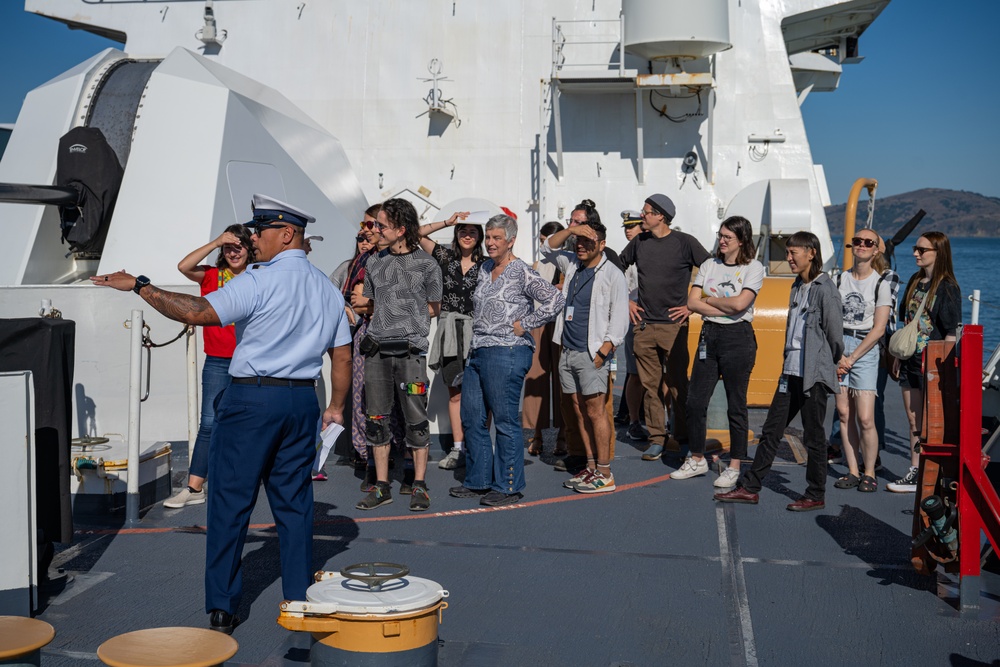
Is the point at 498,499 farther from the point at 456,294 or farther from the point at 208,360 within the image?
the point at 208,360

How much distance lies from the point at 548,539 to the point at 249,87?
615 cm

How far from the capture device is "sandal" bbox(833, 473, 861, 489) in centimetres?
655

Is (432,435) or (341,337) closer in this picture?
(341,337)

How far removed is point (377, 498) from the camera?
6.12 meters

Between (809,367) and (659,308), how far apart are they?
1740 mm

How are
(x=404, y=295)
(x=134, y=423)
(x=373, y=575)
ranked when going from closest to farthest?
(x=373, y=575) → (x=134, y=423) → (x=404, y=295)

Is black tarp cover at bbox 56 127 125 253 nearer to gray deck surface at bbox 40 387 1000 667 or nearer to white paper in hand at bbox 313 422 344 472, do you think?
gray deck surface at bbox 40 387 1000 667

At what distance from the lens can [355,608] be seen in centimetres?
322

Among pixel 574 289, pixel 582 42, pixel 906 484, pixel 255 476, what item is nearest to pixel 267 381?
pixel 255 476

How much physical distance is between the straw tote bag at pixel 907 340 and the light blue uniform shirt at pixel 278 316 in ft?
12.6

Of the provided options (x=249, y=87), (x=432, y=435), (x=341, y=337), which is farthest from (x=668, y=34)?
(x=341, y=337)

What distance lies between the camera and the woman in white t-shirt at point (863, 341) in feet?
21.0

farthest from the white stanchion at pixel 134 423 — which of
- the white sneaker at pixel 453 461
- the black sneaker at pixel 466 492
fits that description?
the white sneaker at pixel 453 461

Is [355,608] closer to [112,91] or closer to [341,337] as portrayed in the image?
[341,337]
